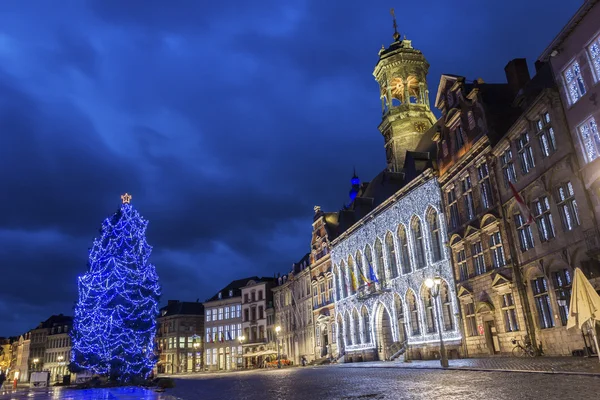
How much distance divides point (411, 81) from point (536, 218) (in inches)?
1301

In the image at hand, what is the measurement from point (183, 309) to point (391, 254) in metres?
64.7

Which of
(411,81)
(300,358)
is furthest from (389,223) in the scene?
(300,358)

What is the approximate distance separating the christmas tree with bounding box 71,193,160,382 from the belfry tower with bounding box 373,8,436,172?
2847 cm

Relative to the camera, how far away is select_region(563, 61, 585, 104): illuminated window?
20.2 metres

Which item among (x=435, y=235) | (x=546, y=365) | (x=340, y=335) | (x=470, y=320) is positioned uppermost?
(x=435, y=235)

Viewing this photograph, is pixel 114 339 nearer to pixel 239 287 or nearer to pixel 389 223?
pixel 389 223

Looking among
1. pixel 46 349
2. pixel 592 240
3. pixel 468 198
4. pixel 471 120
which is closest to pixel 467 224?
pixel 468 198

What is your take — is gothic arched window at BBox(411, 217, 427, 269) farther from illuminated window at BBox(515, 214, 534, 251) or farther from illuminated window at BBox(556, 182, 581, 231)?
illuminated window at BBox(556, 182, 581, 231)

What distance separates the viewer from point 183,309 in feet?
318

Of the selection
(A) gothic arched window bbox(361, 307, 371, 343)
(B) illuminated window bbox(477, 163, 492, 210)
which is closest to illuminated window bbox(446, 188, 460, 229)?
(B) illuminated window bbox(477, 163, 492, 210)

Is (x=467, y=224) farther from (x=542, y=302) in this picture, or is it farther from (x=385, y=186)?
(x=385, y=186)

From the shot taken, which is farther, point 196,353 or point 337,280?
point 196,353

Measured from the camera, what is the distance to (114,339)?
3162cm

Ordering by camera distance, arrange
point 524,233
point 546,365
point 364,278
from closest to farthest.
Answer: point 546,365
point 524,233
point 364,278
